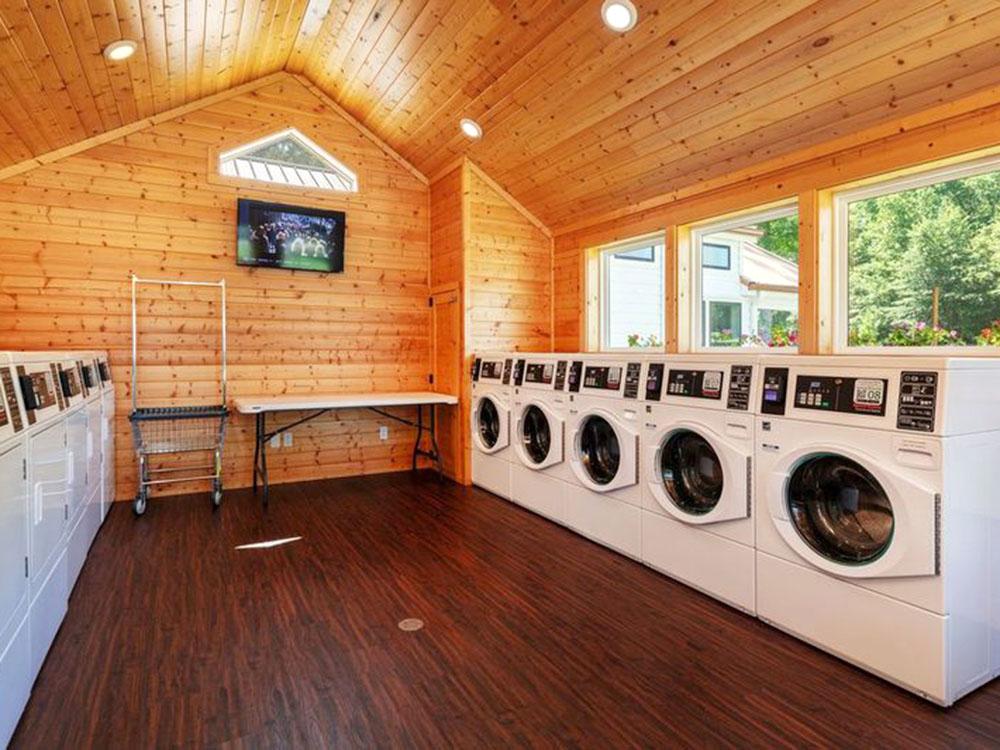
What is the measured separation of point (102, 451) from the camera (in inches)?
154

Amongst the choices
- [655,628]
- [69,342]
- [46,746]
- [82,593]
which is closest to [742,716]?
[655,628]

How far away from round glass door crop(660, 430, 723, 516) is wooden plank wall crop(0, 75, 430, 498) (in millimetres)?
3236

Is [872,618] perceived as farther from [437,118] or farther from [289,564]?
[437,118]

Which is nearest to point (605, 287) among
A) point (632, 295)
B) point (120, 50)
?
point (632, 295)

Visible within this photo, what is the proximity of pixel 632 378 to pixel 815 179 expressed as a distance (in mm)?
1480

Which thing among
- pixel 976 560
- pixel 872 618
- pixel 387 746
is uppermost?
pixel 976 560

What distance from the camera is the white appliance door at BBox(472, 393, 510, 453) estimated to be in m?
4.64

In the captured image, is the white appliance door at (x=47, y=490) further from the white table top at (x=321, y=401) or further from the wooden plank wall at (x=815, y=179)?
A: the wooden plank wall at (x=815, y=179)

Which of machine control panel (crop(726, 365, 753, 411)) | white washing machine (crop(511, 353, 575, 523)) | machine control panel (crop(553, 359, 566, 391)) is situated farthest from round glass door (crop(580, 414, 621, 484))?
machine control panel (crop(726, 365, 753, 411))

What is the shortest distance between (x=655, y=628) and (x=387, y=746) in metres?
1.26

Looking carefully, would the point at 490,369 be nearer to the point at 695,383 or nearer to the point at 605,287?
the point at 605,287

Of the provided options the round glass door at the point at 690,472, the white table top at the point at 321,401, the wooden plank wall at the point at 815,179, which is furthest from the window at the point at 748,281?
the white table top at the point at 321,401

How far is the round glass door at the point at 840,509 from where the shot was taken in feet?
7.20

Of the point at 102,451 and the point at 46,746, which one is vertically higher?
the point at 102,451
